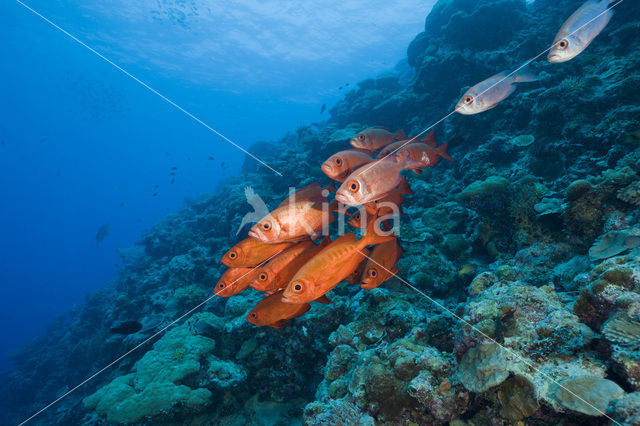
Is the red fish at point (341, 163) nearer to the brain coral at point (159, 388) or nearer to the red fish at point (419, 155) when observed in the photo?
the red fish at point (419, 155)

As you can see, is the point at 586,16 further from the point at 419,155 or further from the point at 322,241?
the point at 322,241

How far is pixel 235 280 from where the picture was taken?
3133 mm

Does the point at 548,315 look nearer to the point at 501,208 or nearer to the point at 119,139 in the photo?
the point at 501,208

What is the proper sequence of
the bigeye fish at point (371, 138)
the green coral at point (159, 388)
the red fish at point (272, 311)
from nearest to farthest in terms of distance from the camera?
the red fish at point (272, 311)
the bigeye fish at point (371, 138)
the green coral at point (159, 388)

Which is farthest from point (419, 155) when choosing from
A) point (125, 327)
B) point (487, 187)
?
point (125, 327)

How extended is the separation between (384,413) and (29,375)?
23273mm

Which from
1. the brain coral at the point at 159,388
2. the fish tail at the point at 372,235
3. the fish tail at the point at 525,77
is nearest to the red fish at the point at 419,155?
the fish tail at the point at 372,235

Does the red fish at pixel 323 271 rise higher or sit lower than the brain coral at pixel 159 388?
higher

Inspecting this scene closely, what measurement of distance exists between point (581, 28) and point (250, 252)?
12.8 ft

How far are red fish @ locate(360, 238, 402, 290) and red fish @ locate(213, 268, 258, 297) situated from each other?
4.16ft

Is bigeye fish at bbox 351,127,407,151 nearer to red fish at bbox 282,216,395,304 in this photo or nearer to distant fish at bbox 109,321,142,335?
red fish at bbox 282,216,395,304

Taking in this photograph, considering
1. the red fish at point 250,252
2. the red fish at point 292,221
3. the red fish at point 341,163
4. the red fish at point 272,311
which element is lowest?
the red fish at point 272,311

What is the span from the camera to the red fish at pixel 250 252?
9.22ft

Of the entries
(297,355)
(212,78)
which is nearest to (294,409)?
(297,355)
